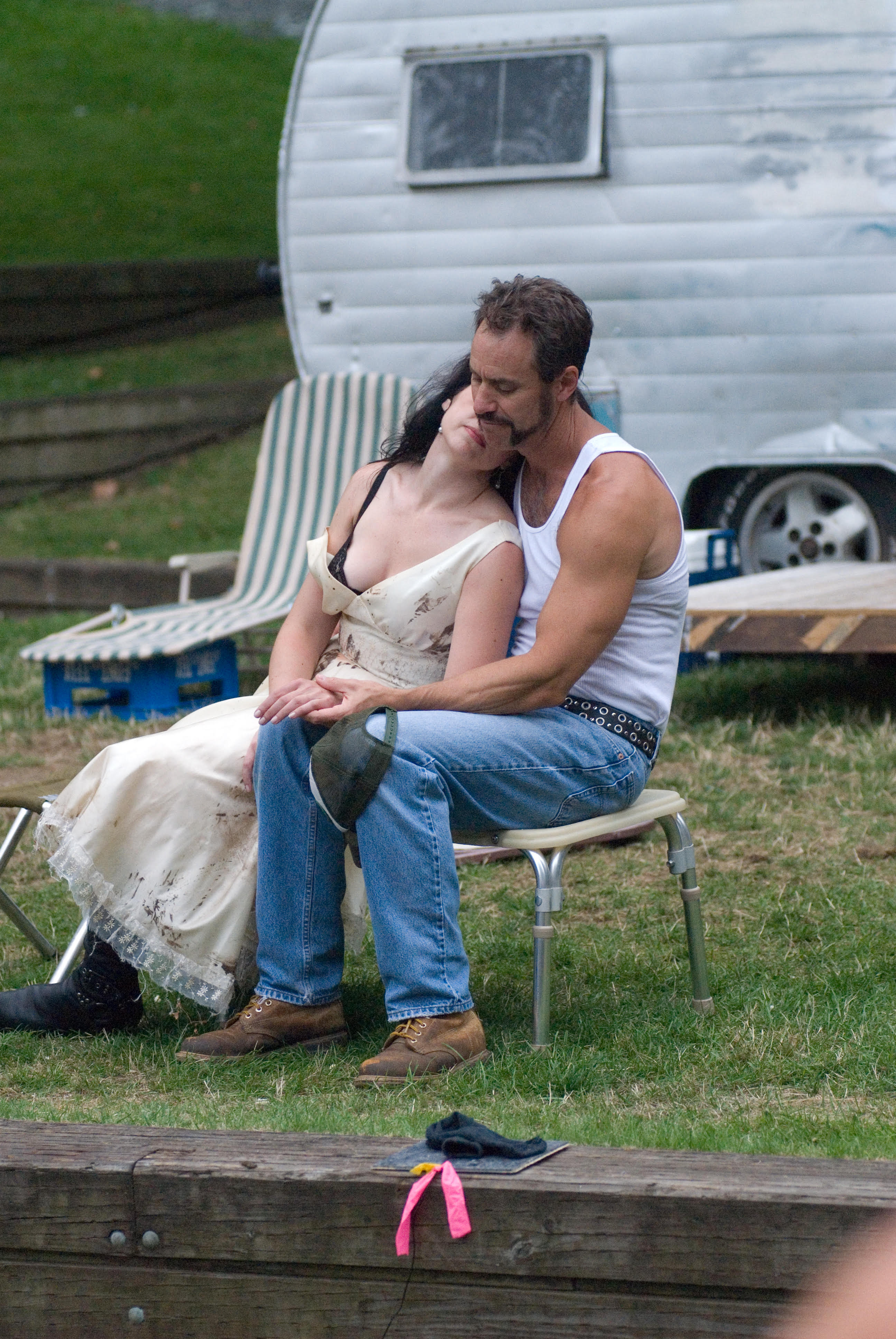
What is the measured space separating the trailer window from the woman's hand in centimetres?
467

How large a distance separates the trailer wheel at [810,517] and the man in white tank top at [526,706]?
13.5 ft

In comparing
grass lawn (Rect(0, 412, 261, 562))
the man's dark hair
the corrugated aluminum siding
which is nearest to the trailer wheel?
the corrugated aluminum siding

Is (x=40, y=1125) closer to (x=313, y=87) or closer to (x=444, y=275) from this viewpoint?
(x=444, y=275)

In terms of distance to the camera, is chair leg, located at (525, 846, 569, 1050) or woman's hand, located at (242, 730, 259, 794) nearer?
chair leg, located at (525, 846, 569, 1050)

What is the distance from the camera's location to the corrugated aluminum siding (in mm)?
6988

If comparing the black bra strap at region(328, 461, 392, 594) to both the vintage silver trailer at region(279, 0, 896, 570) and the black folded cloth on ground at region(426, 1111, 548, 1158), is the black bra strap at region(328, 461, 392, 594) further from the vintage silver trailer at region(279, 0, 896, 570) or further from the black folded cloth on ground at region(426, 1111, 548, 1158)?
the vintage silver trailer at region(279, 0, 896, 570)

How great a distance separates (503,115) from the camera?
7.55 metres

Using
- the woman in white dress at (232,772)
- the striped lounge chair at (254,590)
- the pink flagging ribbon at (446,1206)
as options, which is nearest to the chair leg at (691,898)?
the woman in white dress at (232,772)

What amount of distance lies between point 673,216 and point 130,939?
4.89 m

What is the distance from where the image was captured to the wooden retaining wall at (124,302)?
1391 cm

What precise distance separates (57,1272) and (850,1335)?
1728 mm

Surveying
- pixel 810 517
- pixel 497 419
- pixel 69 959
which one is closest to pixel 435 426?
pixel 497 419

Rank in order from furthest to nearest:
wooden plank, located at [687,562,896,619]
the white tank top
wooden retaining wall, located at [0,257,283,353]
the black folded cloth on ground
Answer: wooden retaining wall, located at [0,257,283,353], wooden plank, located at [687,562,896,619], the white tank top, the black folded cloth on ground

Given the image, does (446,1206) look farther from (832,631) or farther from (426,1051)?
(832,631)
